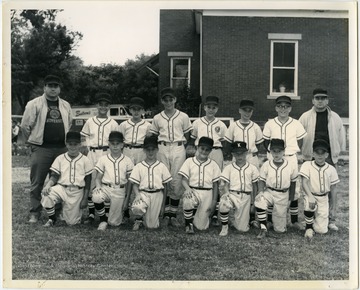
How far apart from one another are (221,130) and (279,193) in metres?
1.00

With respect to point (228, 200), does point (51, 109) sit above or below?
above

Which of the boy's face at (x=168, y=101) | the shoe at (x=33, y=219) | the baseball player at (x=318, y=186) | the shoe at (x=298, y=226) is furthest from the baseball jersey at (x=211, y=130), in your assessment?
the shoe at (x=33, y=219)

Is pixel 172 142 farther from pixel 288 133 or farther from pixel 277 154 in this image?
pixel 288 133

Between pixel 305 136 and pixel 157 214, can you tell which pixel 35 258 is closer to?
pixel 157 214

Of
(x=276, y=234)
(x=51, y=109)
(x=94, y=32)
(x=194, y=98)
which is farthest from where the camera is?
(x=194, y=98)

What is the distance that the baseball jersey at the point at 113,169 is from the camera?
484 cm

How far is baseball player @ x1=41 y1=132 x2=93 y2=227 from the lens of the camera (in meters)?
4.81

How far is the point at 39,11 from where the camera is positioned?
4914 mm

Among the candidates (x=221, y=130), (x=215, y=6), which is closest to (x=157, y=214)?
(x=221, y=130)

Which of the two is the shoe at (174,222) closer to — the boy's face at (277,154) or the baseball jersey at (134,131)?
the baseball jersey at (134,131)

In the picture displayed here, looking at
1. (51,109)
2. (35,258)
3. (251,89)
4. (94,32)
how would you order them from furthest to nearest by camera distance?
(251,89) → (94,32) → (51,109) → (35,258)

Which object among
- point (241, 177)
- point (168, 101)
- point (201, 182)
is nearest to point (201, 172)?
point (201, 182)

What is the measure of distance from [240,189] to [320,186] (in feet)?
2.91

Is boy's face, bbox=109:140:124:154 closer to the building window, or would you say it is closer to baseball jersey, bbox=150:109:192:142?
baseball jersey, bbox=150:109:192:142
